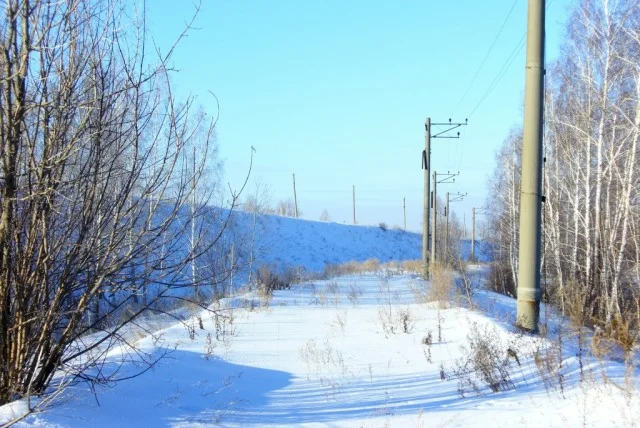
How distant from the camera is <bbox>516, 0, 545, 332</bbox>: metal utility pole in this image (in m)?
7.01

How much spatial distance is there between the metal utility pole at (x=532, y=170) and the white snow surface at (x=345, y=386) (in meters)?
0.67

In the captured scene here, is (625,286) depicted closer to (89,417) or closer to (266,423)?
(266,423)

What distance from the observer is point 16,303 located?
395 cm

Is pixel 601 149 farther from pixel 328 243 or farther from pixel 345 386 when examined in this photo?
pixel 328 243

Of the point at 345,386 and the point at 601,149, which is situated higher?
the point at 601,149

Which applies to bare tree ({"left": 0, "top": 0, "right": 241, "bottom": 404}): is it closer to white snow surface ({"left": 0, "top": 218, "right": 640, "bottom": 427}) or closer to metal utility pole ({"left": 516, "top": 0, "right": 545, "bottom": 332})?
white snow surface ({"left": 0, "top": 218, "right": 640, "bottom": 427})

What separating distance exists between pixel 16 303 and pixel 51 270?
12.7 inches

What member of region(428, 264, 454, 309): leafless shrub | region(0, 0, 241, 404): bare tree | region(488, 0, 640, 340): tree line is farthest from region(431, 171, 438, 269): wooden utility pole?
region(0, 0, 241, 404): bare tree

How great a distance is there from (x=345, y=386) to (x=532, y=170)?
144 inches

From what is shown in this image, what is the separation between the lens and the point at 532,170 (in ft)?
23.3

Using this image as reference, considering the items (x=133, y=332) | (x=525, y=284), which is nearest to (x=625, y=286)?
(x=525, y=284)

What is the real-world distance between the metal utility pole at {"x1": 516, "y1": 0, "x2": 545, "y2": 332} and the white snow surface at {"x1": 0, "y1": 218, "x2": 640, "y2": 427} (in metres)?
0.67

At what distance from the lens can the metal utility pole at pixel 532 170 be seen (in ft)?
23.0

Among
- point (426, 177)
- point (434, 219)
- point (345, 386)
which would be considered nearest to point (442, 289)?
point (345, 386)
